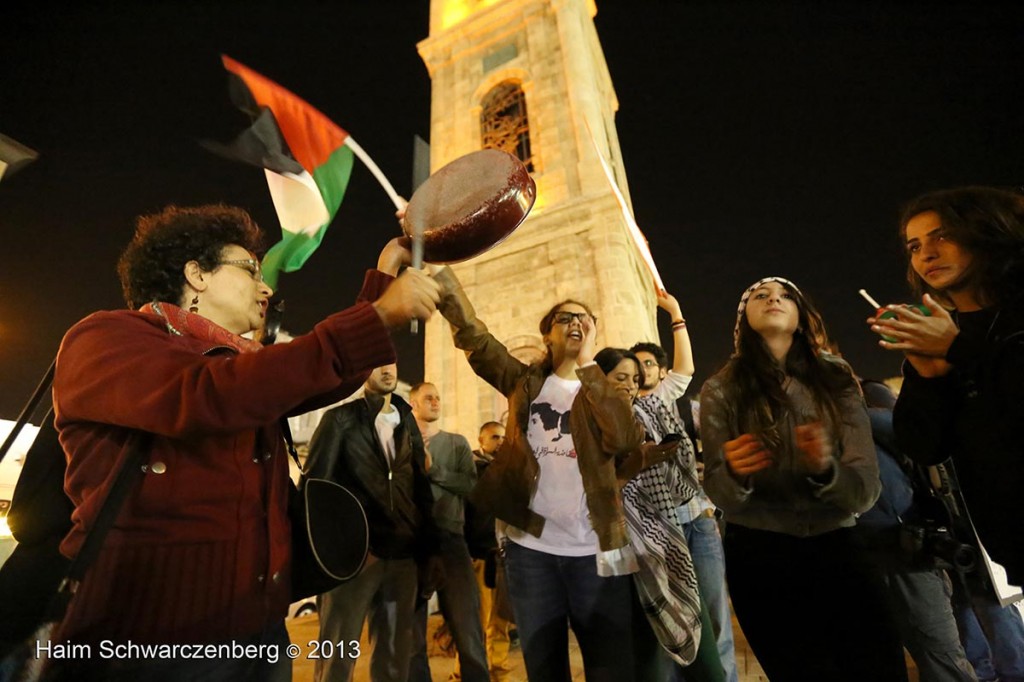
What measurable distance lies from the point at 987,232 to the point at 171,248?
→ 283 cm

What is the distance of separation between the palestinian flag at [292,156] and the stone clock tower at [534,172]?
5.99m

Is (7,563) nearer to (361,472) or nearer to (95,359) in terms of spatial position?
(95,359)

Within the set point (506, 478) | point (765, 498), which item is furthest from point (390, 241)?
point (765, 498)

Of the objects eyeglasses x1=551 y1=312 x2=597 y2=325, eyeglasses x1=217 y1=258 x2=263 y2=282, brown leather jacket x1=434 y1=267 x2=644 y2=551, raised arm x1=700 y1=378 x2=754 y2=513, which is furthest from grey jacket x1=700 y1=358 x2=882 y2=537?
eyeglasses x1=217 y1=258 x2=263 y2=282

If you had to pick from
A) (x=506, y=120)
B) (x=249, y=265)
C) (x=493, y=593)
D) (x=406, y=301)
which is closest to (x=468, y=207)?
(x=406, y=301)

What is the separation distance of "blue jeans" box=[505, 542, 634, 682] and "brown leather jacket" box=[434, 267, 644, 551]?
168 millimetres

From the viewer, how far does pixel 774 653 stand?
1.81 meters

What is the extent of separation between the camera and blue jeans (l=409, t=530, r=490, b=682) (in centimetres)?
314

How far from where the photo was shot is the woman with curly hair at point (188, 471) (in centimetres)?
114

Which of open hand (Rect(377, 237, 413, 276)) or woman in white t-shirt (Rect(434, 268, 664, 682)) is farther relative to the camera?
woman in white t-shirt (Rect(434, 268, 664, 682))

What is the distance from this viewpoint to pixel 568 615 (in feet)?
7.59

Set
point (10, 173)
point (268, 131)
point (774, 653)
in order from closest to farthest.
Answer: point (774, 653), point (268, 131), point (10, 173)

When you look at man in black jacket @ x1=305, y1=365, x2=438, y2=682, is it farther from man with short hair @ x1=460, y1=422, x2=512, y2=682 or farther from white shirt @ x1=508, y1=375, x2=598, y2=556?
white shirt @ x1=508, y1=375, x2=598, y2=556

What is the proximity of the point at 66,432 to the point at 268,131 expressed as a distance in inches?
78.4
